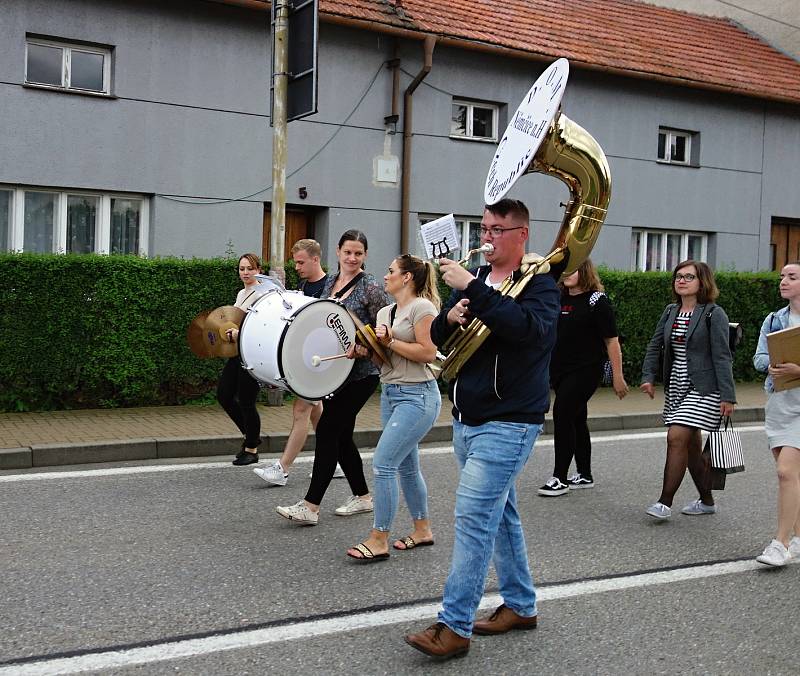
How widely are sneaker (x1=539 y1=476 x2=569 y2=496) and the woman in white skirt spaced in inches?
72.3

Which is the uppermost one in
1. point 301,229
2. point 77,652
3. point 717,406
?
point 301,229

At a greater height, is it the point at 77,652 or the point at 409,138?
the point at 409,138

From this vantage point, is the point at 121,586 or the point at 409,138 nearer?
the point at 121,586

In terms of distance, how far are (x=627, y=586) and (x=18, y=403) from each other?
22.6 ft

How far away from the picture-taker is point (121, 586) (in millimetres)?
4785

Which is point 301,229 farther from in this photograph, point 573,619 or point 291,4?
point 573,619

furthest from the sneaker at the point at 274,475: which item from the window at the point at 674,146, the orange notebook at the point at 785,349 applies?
the window at the point at 674,146

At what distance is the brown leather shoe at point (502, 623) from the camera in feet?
13.9

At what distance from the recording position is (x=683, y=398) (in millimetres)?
6363

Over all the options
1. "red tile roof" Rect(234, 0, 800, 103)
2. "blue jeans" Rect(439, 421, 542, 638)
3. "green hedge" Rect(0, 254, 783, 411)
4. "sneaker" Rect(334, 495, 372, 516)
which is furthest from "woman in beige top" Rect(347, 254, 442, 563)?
"red tile roof" Rect(234, 0, 800, 103)

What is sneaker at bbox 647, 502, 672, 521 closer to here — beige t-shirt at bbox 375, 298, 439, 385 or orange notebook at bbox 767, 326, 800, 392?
orange notebook at bbox 767, 326, 800, 392

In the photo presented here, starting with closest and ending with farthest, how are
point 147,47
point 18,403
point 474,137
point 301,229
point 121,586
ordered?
1. point 121,586
2. point 18,403
3. point 147,47
4. point 301,229
5. point 474,137

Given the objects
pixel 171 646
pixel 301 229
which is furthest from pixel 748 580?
pixel 301 229

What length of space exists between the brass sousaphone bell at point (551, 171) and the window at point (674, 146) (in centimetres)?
1426
